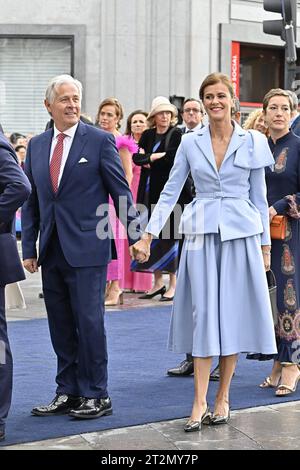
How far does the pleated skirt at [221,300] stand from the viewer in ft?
22.6

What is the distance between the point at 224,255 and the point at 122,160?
17.7ft

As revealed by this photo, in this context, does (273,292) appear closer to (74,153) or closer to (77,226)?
(77,226)

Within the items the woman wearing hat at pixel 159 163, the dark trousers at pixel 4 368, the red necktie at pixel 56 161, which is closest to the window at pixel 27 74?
the woman wearing hat at pixel 159 163

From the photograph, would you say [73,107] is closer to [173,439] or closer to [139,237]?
[139,237]

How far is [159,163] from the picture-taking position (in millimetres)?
12352

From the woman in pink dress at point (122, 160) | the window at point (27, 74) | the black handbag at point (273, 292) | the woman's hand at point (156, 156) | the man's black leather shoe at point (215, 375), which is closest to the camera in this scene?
the black handbag at point (273, 292)

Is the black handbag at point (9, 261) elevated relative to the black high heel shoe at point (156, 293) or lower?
elevated

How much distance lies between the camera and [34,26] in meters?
24.1

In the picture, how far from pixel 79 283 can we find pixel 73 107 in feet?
3.52

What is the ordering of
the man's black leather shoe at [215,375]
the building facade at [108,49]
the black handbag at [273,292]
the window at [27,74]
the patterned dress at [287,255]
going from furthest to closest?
the window at [27,74] < the building facade at [108,49] < the man's black leather shoe at [215,375] < the patterned dress at [287,255] < the black handbag at [273,292]

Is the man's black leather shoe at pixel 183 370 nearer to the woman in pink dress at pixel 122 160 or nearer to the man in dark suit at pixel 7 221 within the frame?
the man in dark suit at pixel 7 221

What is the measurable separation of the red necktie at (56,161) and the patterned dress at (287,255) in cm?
172
